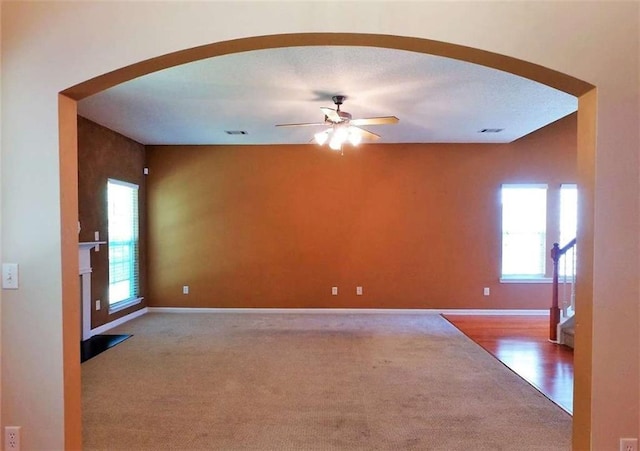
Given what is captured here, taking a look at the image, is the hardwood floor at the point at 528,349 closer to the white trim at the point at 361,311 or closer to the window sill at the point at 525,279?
the white trim at the point at 361,311

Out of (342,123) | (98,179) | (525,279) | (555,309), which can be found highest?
(342,123)

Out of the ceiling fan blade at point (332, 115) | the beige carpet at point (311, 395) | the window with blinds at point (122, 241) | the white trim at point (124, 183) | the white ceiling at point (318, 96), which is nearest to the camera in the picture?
the beige carpet at point (311, 395)

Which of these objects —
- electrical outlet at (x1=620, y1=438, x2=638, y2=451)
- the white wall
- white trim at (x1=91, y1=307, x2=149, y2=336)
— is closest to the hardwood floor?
electrical outlet at (x1=620, y1=438, x2=638, y2=451)

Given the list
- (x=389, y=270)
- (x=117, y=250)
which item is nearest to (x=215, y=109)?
(x=117, y=250)

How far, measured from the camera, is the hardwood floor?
3348 millimetres

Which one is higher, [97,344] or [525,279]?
[525,279]

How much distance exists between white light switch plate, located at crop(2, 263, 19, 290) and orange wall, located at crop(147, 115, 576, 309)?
4.34 meters

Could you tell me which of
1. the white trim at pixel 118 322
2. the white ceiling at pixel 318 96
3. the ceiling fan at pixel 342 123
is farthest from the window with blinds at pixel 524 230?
the white trim at pixel 118 322

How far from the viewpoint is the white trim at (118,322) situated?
4.91 m

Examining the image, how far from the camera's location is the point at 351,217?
20.1ft

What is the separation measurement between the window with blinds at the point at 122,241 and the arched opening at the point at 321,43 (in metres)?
3.75

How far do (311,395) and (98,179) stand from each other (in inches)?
154

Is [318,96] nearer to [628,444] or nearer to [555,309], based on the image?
[628,444]

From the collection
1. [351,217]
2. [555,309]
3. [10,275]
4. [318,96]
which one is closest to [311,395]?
[10,275]
